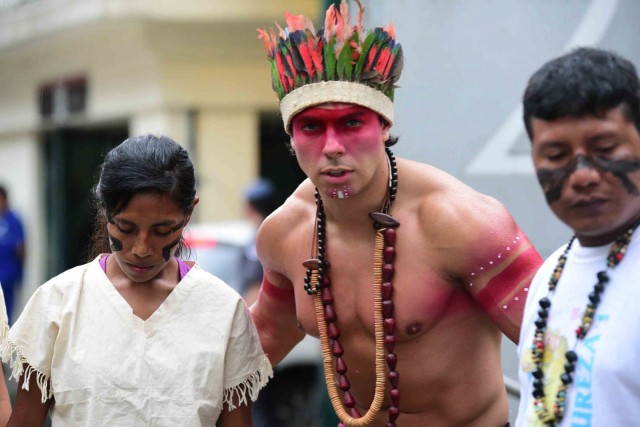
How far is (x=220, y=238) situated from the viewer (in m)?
7.45

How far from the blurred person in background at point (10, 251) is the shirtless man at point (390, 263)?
24.1ft

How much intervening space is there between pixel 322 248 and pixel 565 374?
1423mm

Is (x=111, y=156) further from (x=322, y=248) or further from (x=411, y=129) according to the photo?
(x=411, y=129)

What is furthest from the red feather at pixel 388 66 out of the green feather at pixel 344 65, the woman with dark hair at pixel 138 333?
the woman with dark hair at pixel 138 333

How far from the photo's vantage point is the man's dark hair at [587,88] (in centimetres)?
242

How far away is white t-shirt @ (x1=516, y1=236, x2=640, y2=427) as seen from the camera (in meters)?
2.34

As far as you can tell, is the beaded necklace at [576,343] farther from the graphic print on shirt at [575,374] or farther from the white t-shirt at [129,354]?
the white t-shirt at [129,354]

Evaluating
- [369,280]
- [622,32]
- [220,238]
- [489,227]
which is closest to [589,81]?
[489,227]

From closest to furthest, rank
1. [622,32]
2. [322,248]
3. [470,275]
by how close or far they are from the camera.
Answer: [470,275] < [322,248] < [622,32]

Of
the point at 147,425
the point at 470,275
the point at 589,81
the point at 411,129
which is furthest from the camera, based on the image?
the point at 411,129

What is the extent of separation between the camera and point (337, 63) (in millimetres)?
3549

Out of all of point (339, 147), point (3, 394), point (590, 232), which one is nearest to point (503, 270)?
point (339, 147)

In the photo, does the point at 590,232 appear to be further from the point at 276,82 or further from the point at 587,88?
the point at 276,82

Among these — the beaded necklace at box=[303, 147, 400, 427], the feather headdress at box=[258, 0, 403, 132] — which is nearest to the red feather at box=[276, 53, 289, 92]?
the feather headdress at box=[258, 0, 403, 132]
